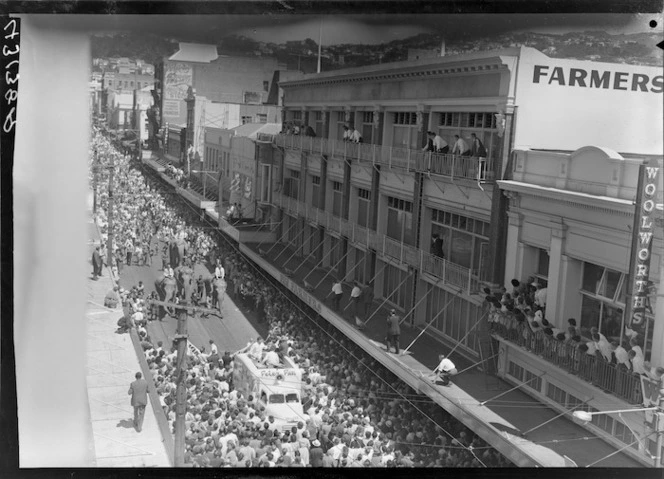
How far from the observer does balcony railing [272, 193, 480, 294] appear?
8.07 meters

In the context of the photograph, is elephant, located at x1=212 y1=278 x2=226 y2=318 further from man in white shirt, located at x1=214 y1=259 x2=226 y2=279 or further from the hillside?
the hillside

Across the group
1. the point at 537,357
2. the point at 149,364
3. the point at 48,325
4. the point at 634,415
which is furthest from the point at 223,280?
the point at 634,415

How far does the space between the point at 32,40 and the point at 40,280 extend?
6.78 feet

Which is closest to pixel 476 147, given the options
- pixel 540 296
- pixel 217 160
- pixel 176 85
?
pixel 540 296

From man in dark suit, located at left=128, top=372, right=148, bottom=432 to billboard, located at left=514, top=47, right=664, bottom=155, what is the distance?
4.03 metres

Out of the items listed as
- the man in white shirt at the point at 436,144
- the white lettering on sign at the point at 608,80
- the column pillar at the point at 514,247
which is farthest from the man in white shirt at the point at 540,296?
the white lettering on sign at the point at 608,80

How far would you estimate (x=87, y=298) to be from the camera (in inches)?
318

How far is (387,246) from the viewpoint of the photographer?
841 cm

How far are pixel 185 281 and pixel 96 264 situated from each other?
805mm

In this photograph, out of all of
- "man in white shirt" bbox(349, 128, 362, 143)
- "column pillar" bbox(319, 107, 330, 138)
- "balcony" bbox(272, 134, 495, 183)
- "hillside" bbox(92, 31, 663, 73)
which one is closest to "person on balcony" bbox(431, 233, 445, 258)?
"balcony" bbox(272, 134, 495, 183)

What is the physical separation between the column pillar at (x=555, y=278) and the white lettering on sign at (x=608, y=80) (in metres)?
1.26

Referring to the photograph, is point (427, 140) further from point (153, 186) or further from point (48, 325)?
point (48, 325)

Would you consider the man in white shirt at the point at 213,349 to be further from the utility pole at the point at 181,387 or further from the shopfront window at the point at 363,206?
the shopfront window at the point at 363,206

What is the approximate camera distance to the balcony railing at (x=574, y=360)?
745cm
